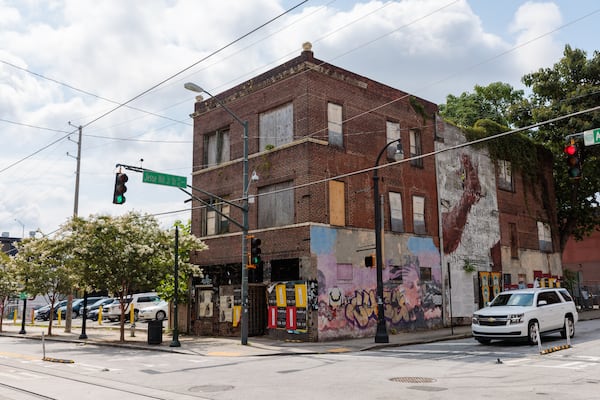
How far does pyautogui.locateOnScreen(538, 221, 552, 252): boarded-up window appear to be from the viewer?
121ft

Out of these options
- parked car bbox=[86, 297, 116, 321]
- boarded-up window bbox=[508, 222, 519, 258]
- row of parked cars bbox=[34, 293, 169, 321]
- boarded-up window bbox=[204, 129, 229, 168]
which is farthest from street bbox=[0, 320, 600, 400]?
parked car bbox=[86, 297, 116, 321]

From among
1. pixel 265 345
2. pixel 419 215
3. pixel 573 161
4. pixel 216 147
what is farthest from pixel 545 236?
pixel 265 345

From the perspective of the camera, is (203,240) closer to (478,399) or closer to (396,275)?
(396,275)

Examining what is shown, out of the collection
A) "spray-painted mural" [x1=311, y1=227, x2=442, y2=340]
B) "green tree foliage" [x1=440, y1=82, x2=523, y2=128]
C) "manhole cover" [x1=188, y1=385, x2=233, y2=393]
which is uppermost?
"green tree foliage" [x1=440, y1=82, x2=523, y2=128]

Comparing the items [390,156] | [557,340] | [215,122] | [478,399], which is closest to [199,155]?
[215,122]

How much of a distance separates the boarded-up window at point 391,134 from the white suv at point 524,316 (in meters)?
9.96

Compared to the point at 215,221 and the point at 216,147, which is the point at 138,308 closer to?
the point at 215,221

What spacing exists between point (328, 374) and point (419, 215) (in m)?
16.9

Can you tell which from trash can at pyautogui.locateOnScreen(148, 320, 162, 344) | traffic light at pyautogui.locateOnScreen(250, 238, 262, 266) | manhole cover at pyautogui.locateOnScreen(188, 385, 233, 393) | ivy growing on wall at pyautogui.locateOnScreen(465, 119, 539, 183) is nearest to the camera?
manhole cover at pyautogui.locateOnScreen(188, 385, 233, 393)

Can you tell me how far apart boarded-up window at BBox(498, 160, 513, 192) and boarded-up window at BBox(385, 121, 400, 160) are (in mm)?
9764

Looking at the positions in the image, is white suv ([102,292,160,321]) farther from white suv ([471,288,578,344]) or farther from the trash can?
white suv ([471,288,578,344])

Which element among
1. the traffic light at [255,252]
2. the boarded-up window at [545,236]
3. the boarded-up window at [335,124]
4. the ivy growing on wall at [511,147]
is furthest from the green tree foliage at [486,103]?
the traffic light at [255,252]

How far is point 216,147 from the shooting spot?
2905 cm

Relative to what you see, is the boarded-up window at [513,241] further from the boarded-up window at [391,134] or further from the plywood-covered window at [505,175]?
the boarded-up window at [391,134]
